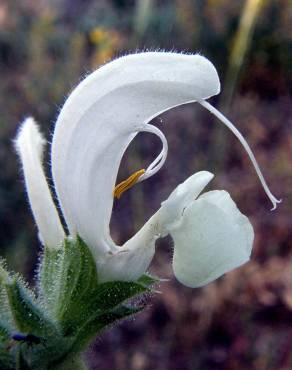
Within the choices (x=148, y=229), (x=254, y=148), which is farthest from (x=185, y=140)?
(x=148, y=229)

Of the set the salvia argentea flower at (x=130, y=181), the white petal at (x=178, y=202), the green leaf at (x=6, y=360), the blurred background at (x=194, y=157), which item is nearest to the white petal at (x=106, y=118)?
the salvia argentea flower at (x=130, y=181)

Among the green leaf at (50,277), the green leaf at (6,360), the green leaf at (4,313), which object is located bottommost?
the green leaf at (6,360)

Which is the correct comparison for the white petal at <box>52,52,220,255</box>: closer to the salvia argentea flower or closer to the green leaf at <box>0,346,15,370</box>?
the salvia argentea flower

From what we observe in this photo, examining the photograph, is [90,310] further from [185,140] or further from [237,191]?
[185,140]

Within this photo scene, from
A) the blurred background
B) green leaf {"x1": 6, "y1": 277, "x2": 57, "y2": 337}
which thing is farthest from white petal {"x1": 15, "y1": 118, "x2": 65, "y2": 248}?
the blurred background

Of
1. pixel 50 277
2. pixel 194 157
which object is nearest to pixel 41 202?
pixel 50 277

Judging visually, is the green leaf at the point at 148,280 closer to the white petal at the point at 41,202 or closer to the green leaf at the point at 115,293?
the green leaf at the point at 115,293
